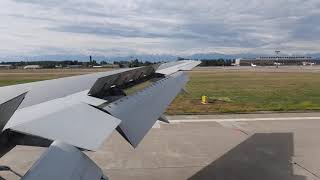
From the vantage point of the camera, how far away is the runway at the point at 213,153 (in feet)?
31.1

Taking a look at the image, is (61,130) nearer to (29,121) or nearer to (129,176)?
(29,121)

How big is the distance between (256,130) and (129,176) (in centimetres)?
674

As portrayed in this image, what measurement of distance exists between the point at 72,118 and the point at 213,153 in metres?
7.85

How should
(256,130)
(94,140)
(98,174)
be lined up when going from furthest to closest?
(256,130)
(94,140)
(98,174)

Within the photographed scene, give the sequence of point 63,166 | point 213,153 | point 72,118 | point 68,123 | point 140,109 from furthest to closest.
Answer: point 213,153 → point 140,109 → point 72,118 → point 68,123 → point 63,166

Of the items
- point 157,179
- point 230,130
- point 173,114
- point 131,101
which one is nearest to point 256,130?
point 230,130

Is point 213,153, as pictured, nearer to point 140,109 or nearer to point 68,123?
point 140,109

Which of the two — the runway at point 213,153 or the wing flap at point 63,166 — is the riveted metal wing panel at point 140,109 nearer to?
the wing flap at point 63,166

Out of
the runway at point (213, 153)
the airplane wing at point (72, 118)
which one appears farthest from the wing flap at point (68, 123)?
the runway at point (213, 153)

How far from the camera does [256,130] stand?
48.3 ft

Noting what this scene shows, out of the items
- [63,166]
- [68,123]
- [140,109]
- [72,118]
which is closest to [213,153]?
[140,109]

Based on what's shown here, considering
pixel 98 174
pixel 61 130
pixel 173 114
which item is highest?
pixel 61 130

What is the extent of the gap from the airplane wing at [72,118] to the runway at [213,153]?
313 cm

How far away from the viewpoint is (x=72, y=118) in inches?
158
